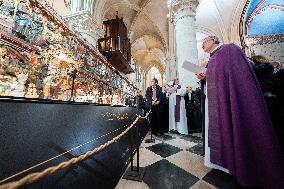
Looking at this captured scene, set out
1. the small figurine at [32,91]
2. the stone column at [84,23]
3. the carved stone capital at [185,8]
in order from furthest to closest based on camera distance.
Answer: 1. the stone column at [84,23]
2. the carved stone capital at [185,8]
3. the small figurine at [32,91]

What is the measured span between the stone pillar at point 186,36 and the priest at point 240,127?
399cm

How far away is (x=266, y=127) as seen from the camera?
145cm

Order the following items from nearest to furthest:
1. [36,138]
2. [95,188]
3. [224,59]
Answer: [36,138] → [95,188] → [224,59]

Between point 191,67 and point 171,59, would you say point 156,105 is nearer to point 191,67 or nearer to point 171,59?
point 191,67

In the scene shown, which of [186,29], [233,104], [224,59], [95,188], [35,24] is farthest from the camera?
[186,29]

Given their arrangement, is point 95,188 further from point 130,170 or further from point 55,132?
point 130,170

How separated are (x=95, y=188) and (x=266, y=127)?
4.96 ft

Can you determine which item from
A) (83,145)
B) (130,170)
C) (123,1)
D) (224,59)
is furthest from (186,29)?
(123,1)

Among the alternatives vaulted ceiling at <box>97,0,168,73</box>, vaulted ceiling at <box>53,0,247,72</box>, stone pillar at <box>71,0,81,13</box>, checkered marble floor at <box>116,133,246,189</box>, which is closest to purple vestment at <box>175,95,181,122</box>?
checkered marble floor at <box>116,133,246,189</box>

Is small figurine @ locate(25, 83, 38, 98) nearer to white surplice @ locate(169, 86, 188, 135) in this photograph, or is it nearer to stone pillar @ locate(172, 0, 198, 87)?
white surplice @ locate(169, 86, 188, 135)

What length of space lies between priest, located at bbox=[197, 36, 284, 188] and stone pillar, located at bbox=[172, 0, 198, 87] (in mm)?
3989

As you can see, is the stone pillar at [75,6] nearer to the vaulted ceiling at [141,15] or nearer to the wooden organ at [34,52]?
the vaulted ceiling at [141,15]

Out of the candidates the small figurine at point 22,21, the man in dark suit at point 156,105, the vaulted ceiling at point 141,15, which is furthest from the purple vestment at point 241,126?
the vaulted ceiling at point 141,15

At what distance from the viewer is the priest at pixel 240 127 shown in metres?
1.39
